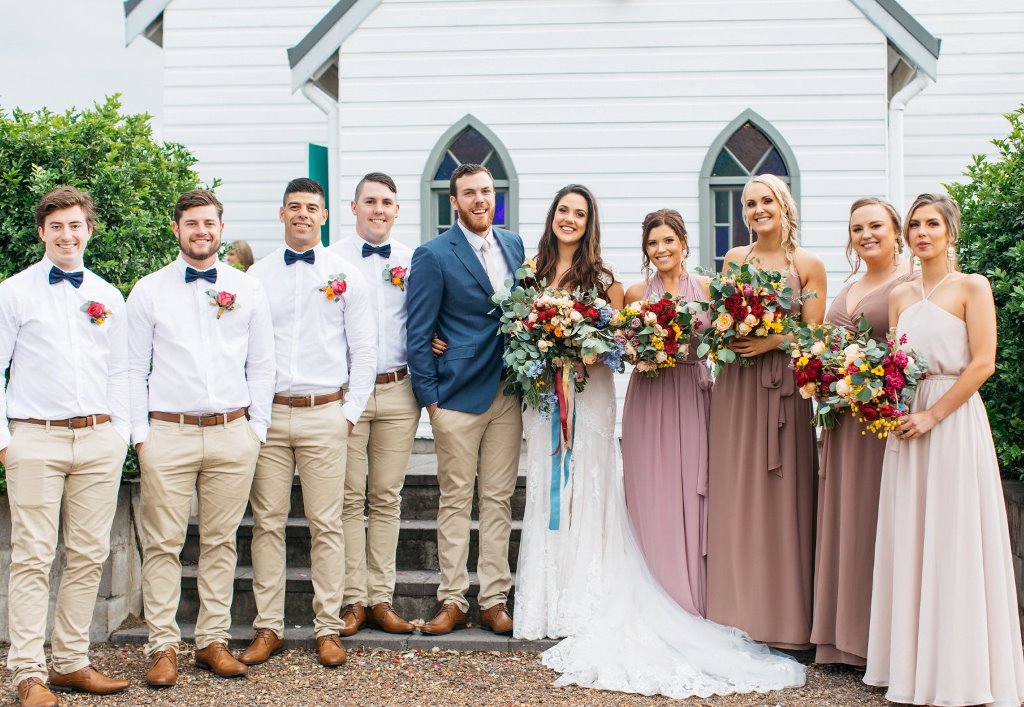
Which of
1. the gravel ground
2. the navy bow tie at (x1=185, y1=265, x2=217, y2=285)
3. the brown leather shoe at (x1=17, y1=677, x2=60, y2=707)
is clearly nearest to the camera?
the brown leather shoe at (x1=17, y1=677, x2=60, y2=707)

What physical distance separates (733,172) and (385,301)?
4897 mm

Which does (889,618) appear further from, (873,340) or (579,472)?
(579,472)

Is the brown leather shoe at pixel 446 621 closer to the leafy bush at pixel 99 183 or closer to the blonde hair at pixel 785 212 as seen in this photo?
the leafy bush at pixel 99 183

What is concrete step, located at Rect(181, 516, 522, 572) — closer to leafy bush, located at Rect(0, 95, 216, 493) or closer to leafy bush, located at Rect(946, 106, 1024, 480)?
leafy bush, located at Rect(0, 95, 216, 493)

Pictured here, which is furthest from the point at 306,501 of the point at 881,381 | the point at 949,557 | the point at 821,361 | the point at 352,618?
the point at 949,557

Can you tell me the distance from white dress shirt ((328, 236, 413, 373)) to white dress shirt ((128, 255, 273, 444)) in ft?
2.47

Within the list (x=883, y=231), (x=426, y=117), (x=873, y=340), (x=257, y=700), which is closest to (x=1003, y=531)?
(x=873, y=340)

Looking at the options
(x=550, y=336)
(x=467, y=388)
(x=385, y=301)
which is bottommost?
(x=467, y=388)

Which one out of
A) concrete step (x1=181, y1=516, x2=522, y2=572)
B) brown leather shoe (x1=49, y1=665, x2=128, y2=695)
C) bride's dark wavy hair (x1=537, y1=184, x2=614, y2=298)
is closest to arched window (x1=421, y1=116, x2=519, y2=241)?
concrete step (x1=181, y1=516, x2=522, y2=572)

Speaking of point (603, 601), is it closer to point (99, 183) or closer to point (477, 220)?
point (477, 220)

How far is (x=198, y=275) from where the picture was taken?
5152 mm

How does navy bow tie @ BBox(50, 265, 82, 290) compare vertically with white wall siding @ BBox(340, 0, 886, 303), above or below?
below

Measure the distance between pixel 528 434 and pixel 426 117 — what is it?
4.83 m

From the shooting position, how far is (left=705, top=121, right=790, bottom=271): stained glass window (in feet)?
31.2
